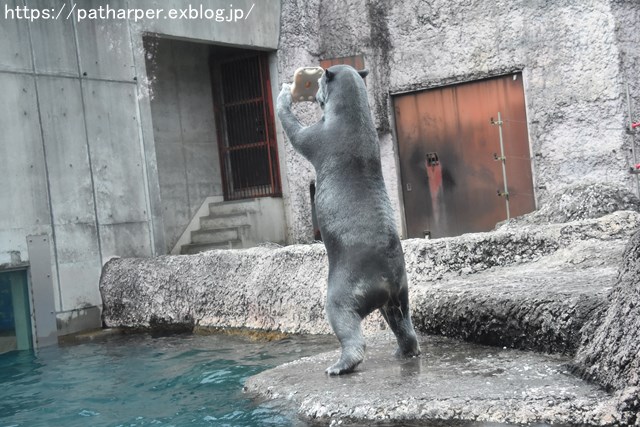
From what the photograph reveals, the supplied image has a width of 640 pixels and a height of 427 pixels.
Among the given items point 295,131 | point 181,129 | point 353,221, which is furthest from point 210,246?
point 353,221

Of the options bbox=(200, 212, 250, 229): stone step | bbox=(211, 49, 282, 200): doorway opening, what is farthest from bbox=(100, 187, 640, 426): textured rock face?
bbox=(211, 49, 282, 200): doorway opening

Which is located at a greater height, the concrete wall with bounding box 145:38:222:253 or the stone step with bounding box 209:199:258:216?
the concrete wall with bounding box 145:38:222:253

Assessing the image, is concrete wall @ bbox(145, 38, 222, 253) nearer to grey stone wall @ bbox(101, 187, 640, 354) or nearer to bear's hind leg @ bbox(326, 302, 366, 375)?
grey stone wall @ bbox(101, 187, 640, 354)

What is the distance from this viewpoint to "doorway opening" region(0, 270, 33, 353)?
8500mm

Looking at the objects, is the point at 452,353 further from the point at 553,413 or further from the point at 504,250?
the point at 504,250

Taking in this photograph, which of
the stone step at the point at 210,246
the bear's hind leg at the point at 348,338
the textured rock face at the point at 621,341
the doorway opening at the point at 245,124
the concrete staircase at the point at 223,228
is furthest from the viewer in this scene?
the doorway opening at the point at 245,124

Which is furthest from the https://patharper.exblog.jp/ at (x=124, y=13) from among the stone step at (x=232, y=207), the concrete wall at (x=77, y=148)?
the stone step at (x=232, y=207)

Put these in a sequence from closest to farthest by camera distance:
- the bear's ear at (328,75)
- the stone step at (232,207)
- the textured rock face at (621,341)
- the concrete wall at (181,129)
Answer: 1. the textured rock face at (621,341)
2. the bear's ear at (328,75)
3. the stone step at (232,207)
4. the concrete wall at (181,129)

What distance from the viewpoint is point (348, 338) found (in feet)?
13.5

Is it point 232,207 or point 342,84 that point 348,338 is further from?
point 232,207

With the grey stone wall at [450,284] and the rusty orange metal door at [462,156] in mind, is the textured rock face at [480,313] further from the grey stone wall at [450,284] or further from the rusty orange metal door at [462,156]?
the rusty orange metal door at [462,156]

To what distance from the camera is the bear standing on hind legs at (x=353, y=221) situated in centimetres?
414

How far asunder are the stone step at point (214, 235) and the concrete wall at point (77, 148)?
1.48m

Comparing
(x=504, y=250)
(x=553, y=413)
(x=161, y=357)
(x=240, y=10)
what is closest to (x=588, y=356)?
(x=553, y=413)
